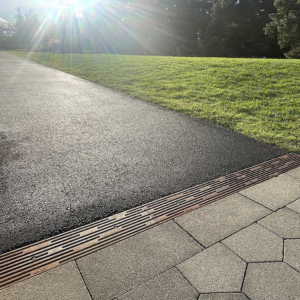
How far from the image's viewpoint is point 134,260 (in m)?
2.55

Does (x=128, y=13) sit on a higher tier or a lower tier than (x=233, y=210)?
higher

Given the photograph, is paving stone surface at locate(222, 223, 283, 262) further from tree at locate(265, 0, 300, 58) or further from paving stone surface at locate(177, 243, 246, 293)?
tree at locate(265, 0, 300, 58)

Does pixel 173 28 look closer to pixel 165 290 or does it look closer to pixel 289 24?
pixel 289 24

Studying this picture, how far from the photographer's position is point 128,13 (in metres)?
60.7

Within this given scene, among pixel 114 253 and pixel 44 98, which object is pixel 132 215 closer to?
pixel 114 253

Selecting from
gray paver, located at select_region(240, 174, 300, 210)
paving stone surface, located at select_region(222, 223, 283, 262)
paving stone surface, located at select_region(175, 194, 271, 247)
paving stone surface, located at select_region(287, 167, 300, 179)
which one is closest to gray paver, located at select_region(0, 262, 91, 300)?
paving stone surface, located at select_region(175, 194, 271, 247)

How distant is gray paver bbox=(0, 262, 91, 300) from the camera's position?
219 centimetres

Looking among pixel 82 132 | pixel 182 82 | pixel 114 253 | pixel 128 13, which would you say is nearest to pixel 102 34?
pixel 128 13

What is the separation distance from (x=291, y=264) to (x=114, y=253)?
159 centimetres

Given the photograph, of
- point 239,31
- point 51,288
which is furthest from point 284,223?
point 239,31

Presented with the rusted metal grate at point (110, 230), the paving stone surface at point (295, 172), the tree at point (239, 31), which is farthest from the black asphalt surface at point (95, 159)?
the tree at point (239, 31)

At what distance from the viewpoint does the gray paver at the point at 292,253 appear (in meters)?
2.50

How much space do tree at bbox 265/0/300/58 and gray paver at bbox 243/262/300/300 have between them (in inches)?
1386

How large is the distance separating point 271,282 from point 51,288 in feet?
5.87
